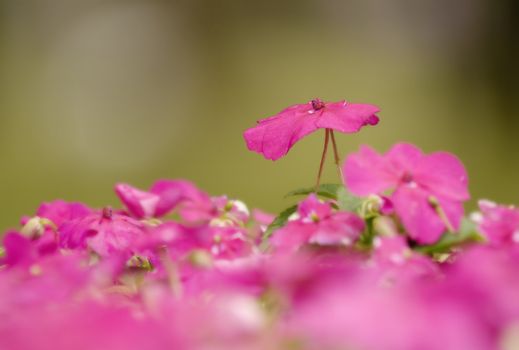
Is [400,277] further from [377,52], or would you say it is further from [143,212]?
[377,52]

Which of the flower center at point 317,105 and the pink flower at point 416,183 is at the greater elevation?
the flower center at point 317,105

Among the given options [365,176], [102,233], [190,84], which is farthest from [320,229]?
[190,84]

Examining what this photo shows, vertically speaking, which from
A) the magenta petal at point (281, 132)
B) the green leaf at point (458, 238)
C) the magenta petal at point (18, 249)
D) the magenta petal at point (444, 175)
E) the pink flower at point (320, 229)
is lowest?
the green leaf at point (458, 238)

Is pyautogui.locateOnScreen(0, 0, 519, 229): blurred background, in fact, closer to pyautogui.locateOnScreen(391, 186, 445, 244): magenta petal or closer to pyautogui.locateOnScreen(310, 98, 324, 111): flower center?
pyautogui.locateOnScreen(310, 98, 324, 111): flower center

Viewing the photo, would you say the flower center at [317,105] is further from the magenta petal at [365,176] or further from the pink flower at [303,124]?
the magenta petal at [365,176]

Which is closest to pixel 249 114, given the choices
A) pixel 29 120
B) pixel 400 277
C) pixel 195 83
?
pixel 195 83

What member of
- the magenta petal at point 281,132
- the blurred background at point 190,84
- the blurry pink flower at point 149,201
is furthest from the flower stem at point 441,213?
the blurred background at point 190,84
